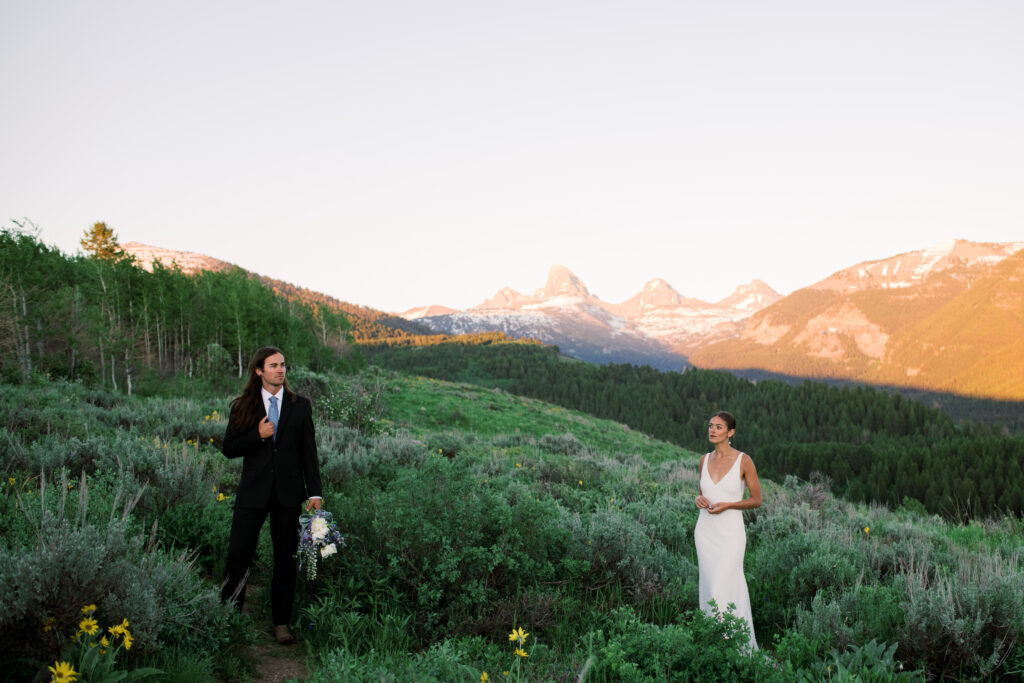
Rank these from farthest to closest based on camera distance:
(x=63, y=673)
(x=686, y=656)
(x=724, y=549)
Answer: (x=724, y=549) < (x=686, y=656) < (x=63, y=673)

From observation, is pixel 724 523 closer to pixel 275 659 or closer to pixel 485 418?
pixel 275 659

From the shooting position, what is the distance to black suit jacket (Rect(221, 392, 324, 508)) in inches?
174

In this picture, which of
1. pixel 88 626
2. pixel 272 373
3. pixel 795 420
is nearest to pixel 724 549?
pixel 272 373

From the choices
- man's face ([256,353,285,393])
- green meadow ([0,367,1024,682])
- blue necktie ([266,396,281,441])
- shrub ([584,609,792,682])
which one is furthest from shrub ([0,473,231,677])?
shrub ([584,609,792,682])

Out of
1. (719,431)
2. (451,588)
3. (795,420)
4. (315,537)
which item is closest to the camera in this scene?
(315,537)

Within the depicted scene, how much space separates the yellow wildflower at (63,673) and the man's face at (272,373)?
2194mm

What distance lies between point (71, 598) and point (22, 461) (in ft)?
12.6

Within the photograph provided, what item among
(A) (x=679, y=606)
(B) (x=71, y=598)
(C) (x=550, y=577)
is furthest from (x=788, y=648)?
(B) (x=71, y=598)

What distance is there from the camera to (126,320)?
139 feet

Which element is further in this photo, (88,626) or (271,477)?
(271,477)

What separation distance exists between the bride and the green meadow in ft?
1.75

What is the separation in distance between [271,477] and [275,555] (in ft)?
2.13

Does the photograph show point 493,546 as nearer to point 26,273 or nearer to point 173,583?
A: point 173,583

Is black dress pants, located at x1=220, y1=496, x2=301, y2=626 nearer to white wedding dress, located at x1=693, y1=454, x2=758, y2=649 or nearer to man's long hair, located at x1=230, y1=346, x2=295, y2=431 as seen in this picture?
man's long hair, located at x1=230, y1=346, x2=295, y2=431
